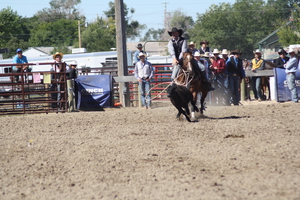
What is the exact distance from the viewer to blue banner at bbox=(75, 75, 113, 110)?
55.0ft

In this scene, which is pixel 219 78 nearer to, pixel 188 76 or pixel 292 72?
pixel 292 72

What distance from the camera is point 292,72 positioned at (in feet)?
54.4

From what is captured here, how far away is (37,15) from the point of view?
12469cm

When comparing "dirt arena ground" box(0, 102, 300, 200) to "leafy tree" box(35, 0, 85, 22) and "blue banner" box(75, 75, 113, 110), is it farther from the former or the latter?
"leafy tree" box(35, 0, 85, 22)

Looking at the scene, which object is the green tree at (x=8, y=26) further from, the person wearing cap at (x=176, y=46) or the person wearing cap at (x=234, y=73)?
the person wearing cap at (x=176, y=46)

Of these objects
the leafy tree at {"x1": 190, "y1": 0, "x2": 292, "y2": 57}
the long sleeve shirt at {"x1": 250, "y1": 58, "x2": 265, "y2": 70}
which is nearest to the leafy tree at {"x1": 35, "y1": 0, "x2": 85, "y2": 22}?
the leafy tree at {"x1": 190, "y1": 0, "x2": 292, "y2": 57}

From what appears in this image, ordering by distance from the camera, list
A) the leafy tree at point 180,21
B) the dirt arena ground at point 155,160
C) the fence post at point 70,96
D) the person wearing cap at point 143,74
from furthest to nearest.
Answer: the leafy tree at point 180,21 < the person wearing cap at point 143,74 < the fence post at point 70,96 < the dirt arena ground at point 155,160

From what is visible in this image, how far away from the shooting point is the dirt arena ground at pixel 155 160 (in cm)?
546

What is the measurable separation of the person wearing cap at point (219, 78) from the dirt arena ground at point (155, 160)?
519cm

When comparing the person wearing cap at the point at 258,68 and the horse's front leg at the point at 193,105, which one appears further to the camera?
the person wearing cap at the point at 258,68

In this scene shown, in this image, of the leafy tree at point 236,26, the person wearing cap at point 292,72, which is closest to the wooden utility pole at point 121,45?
the person wearing cap at point 292,72

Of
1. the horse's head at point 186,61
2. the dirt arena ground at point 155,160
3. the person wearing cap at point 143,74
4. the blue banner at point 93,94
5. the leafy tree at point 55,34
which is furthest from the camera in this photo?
the leafy tree at point 55,34

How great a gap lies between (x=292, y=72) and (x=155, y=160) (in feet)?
35.9

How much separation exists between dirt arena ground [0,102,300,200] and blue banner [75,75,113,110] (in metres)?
4.88
